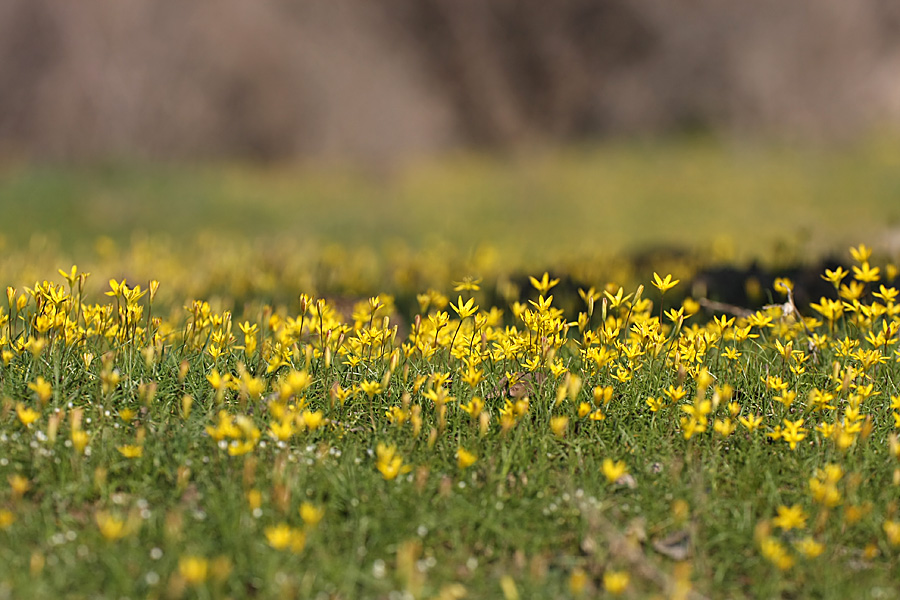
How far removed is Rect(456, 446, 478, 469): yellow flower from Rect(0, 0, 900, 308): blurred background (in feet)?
25.0

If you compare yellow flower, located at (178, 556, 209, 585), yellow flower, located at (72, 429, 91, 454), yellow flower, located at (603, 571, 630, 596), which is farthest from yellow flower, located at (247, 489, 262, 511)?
yellow flower, located at (603, 571, 630, 596)

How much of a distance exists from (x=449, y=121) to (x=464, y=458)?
16088 millimetres

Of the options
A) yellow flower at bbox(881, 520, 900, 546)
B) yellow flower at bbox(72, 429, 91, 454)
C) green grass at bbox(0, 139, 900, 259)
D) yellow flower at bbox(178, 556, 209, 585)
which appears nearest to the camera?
yellow flower at bbox(178, 556, 209, 585)

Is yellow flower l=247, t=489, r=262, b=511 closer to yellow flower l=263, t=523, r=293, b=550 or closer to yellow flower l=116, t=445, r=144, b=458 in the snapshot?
yellow flower l=263, t=523, r=293, b=550

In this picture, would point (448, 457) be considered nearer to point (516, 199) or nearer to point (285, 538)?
point (285, 538)

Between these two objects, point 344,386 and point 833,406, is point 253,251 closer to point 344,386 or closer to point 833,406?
point 344,386

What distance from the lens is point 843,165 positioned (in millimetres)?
17922

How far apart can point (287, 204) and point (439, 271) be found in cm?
744

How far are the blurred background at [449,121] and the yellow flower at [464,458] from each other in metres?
7.61

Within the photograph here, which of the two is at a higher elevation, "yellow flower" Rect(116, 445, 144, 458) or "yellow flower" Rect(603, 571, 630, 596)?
"yellow flower" Rect(116, 445, 144, 458)

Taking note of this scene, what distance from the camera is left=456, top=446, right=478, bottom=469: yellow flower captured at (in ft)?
9.69

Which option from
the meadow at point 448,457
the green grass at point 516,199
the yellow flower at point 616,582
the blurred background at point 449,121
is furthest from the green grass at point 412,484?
the blurred background at point 449,121

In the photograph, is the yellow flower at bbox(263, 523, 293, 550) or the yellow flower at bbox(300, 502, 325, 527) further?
the yellow flower at bbox(300, 502, 325, 527)

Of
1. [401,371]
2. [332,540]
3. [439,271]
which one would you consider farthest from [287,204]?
[332,540]
